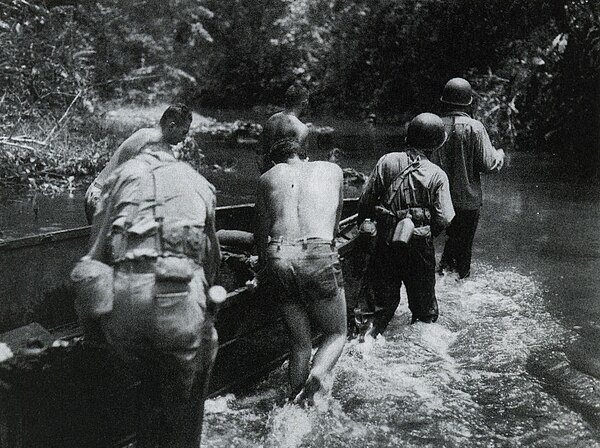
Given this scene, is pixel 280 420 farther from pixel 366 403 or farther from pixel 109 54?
pixel 109 54

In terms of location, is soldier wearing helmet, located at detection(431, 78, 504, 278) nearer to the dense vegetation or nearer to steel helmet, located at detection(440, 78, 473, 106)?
steel helmet, located at detection(440, 78, 473, 106)

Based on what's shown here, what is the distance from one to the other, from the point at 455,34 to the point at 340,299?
17861 millimetres

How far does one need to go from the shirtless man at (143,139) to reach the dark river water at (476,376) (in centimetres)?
184

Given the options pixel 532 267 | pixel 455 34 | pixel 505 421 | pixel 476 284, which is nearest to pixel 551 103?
pixel 455 34

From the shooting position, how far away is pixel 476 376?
566 centimetres

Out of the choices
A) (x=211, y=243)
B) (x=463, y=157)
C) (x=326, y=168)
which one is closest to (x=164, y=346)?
(x=211, y=243)

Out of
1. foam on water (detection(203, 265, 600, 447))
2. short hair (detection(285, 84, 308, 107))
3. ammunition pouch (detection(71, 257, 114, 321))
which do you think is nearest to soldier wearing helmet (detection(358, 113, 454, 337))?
foam on water (detection(203, 265, 600, 447))

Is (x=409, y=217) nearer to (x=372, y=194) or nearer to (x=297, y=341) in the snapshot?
(x=372, y=194)

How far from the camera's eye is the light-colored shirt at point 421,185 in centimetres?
573

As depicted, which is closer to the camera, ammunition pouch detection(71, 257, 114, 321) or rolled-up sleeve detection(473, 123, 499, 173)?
ammunition pouch detection(71, 257, 114, 321)

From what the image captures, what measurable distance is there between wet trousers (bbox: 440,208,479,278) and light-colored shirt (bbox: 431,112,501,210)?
114 mm

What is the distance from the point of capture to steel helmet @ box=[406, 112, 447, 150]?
5.83m

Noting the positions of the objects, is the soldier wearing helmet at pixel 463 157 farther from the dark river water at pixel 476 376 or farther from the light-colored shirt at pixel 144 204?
the light-colored shirt at pixel 144 204

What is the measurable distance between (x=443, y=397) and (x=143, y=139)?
2876 mm
